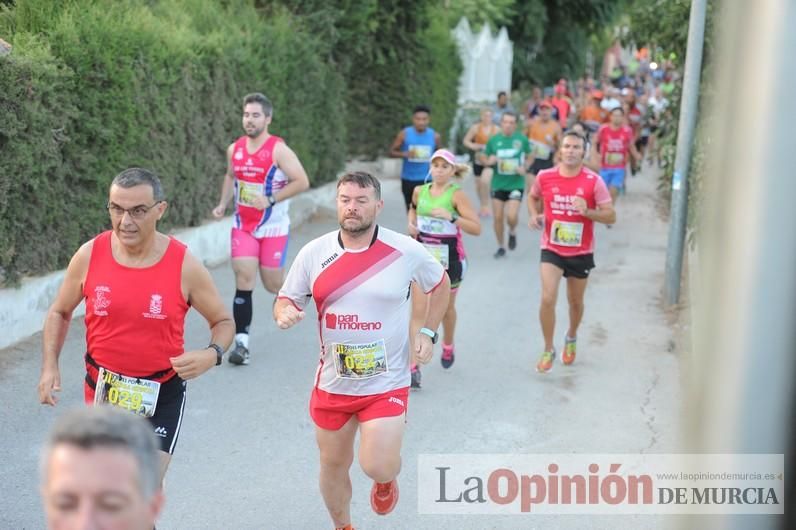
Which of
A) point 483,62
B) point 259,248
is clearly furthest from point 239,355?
point 483,62

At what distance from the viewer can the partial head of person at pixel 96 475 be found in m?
2.18

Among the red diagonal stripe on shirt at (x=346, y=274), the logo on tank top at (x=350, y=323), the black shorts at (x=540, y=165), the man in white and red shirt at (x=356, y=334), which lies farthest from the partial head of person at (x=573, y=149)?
the black shorts at (x=540, y=165)

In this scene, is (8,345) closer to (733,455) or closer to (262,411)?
(262,411)

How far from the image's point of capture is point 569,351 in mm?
9438

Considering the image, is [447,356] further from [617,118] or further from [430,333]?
[617,118]

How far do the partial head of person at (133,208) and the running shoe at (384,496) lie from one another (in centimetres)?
171

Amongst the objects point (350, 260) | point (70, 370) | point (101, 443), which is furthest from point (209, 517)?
point (101, 443)

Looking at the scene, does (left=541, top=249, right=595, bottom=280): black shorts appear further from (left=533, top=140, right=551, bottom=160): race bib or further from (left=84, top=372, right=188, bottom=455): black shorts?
(left=533, top=140, right=551, bottom=160): race bib

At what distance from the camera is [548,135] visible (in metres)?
17.2

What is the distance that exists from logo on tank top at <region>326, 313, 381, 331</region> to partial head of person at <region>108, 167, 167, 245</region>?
100cm

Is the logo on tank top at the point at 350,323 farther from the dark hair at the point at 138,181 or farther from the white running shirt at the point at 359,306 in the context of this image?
the dark hair at the point at 138,181

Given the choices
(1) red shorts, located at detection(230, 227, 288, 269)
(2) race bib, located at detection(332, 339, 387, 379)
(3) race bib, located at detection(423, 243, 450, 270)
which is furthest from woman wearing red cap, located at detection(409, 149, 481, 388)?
(2) race bib, located at detection(332, 339, 387, 379)

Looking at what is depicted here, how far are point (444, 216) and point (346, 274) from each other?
3.30 meters

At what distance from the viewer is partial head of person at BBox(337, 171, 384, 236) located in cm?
516
